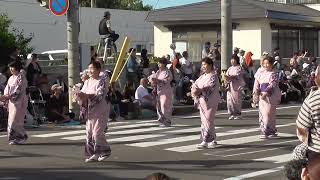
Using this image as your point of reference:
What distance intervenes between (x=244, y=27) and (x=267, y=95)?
21381 mm

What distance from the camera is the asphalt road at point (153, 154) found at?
1020 centimetres

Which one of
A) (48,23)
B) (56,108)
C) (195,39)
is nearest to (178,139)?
(56,108)

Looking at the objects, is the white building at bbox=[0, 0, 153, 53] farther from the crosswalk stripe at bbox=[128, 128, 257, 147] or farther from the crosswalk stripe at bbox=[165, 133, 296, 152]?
the crosswalk stripe at bbox=[165, 133, 296, 152]

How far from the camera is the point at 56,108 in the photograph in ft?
58.6

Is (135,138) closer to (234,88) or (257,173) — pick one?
(257,173)

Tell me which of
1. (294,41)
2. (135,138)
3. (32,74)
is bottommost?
(135,138)

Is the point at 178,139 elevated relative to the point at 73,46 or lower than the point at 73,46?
lower

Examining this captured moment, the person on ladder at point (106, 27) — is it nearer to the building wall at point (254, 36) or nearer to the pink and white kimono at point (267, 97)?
the pink and white kimono at point (267, 97)

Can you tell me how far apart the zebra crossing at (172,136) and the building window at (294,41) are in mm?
19907

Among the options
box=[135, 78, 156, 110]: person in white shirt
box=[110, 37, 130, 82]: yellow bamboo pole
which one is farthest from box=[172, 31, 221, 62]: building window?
box=[110, 37, 130, 82]: yellow bamboo pole

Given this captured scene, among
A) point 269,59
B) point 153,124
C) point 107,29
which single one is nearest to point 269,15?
point 107,29

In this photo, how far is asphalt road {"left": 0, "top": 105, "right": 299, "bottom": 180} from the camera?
10.2 m

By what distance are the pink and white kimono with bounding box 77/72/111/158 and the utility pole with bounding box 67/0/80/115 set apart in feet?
22.3

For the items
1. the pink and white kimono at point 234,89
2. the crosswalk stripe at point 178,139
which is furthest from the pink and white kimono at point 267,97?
the pink and white kimono at point 234,89
